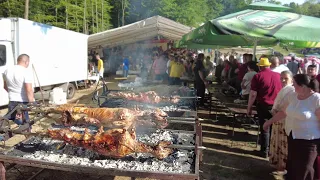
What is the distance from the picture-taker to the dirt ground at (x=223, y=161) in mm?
4535

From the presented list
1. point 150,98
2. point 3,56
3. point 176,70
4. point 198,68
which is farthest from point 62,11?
point 150,98

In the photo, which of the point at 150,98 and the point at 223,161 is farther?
the point at 150,98

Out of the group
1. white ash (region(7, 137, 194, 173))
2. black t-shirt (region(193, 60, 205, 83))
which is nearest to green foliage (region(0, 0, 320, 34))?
black t-shirt (region(193, 60, 205, 83))

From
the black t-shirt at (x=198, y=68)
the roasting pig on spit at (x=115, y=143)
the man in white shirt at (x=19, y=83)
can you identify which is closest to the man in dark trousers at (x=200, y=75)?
the black t-shirt at (x=198, y=68)

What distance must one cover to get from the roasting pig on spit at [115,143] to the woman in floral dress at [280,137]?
7.48 feet

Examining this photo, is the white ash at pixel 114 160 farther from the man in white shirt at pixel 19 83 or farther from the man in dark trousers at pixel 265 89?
the man in dark trousers at pixel 265 89

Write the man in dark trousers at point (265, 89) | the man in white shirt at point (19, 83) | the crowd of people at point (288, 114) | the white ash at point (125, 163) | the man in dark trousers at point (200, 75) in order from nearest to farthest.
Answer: the white ash at point (125, 163) < the crowd of people at point (288, 114) < the man in white shirt at point (19, 83) < the man in dark trousers at point (265, 89) < the man in dark trousers at point (200, 75)

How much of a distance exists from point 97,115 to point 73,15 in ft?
73.1

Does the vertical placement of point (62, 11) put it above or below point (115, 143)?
above

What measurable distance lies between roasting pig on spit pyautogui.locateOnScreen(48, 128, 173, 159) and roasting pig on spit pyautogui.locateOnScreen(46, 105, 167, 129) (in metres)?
0.50

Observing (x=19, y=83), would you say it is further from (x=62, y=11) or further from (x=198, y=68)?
(x=62, y=11)

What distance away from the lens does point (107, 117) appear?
13.3ft

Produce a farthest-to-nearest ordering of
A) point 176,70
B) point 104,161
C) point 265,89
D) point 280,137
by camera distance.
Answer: point 176,70
point 265,89
point 280,137
point 104,161

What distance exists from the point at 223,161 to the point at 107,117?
2.71 metres
